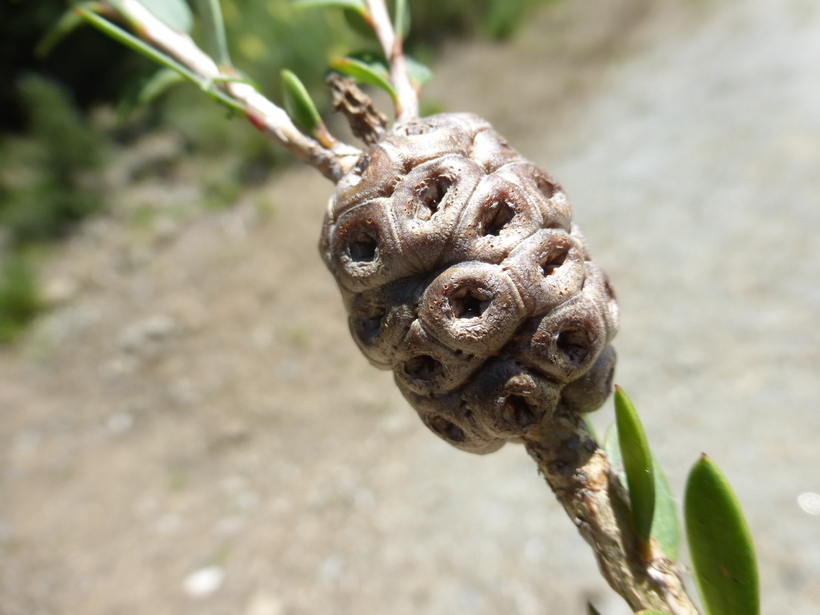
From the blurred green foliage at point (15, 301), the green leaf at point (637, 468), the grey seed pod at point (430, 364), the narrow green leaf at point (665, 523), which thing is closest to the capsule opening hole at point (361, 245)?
the grey seed pod at point (430, 364)

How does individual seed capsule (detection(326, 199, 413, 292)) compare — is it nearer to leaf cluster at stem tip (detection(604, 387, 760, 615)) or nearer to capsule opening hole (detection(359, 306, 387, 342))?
capsule opening hole (detection(359, 306, 387, 342))

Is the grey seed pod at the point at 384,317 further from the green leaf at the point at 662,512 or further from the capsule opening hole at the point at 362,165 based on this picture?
the green leaf at the point at 662,512

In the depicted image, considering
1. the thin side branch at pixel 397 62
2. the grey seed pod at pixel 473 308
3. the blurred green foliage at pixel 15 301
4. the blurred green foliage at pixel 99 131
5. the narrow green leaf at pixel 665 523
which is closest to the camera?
the grey seed pod at pixel 473 308

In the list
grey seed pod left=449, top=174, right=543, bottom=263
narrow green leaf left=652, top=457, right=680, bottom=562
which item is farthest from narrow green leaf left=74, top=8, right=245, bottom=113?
narrow green leaf left=652, top=457, right=680, bottom=562

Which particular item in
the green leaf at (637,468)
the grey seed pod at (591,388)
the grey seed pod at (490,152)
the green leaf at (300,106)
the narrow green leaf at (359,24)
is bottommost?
the green leaf at (637,468)

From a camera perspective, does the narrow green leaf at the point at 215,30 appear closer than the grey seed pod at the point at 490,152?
No

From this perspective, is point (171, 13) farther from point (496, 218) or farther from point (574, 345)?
point (574, 345)
